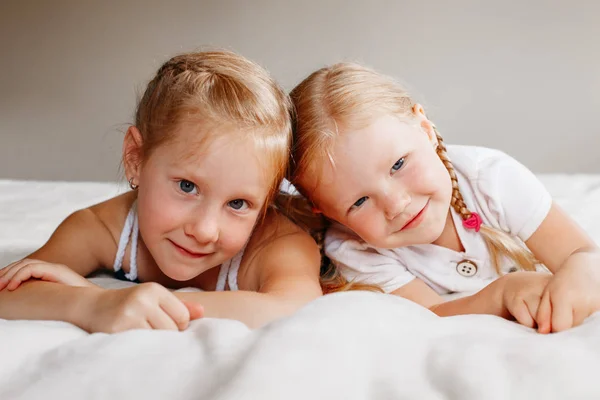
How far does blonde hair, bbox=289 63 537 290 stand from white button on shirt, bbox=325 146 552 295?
0.02m

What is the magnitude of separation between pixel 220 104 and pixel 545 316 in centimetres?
56

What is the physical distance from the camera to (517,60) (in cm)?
280

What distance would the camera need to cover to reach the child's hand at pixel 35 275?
40.3 inches

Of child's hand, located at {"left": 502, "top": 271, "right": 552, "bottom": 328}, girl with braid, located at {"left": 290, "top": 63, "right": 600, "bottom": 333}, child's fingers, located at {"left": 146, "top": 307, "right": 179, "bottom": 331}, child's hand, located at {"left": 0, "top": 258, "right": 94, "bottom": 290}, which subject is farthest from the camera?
girl with braid, located at {"left": 290, "top": 63, "right": 600, "bottom": 333}

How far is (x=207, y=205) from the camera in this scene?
106cm

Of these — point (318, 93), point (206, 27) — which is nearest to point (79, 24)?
point (206, 27)

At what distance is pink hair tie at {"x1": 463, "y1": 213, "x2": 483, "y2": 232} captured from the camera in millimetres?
1296

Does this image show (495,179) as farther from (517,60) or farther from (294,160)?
(517,60)

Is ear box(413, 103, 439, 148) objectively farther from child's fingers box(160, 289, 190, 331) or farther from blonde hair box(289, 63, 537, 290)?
child's fingers box(160, 289, 190, 331)

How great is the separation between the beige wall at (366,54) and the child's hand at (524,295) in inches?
71.1

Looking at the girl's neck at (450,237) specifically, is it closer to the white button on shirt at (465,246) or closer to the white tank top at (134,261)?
the white button on shirt at (465,246)

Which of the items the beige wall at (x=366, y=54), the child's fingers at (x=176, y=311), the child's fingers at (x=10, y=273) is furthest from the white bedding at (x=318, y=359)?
the beige wall at (x=366, y=54)

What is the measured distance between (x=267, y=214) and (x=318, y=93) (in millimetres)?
241

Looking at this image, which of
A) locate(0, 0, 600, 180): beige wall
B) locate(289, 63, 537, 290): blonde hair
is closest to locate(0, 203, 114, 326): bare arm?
locate(289, 63, 537, 290): blonde hair
